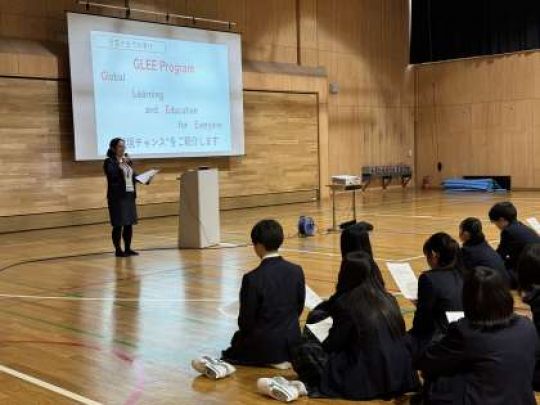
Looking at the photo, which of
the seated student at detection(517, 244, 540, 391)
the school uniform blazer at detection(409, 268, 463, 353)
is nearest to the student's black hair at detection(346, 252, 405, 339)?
the school uniform blazer at detection(409, 268, 463, 353)

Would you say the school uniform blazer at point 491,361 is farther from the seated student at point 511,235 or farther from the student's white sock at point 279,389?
the seated student at point 511,235

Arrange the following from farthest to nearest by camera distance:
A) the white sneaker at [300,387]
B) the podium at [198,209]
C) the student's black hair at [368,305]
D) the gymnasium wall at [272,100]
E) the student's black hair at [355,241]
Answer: the gymnasium wall at [272,100] → the podium at [198,209] → the student's black hair at [355,241] → the white sneaker at [300,387] → the student's black hair at [368,305]

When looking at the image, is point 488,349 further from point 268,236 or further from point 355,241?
point 355,241

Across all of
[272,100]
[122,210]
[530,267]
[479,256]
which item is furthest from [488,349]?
[272,100]

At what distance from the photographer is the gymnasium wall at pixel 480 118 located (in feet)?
57.9

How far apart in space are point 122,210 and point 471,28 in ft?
43.5

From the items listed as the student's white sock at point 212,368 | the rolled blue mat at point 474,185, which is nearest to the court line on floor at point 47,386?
the student's white sock at point 212,368

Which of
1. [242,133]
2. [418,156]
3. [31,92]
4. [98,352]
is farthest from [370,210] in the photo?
[98,352]

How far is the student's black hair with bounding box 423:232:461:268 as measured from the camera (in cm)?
350

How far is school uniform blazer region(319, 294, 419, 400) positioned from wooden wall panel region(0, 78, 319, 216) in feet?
28.6

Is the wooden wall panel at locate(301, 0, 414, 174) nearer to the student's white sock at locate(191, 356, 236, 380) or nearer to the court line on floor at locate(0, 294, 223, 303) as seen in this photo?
the court line on floor at locate(0, 294, 223, 303)

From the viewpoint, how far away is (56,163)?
452 inches

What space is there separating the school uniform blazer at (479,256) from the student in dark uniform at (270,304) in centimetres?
171

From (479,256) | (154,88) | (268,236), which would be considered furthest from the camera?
(154,88)
